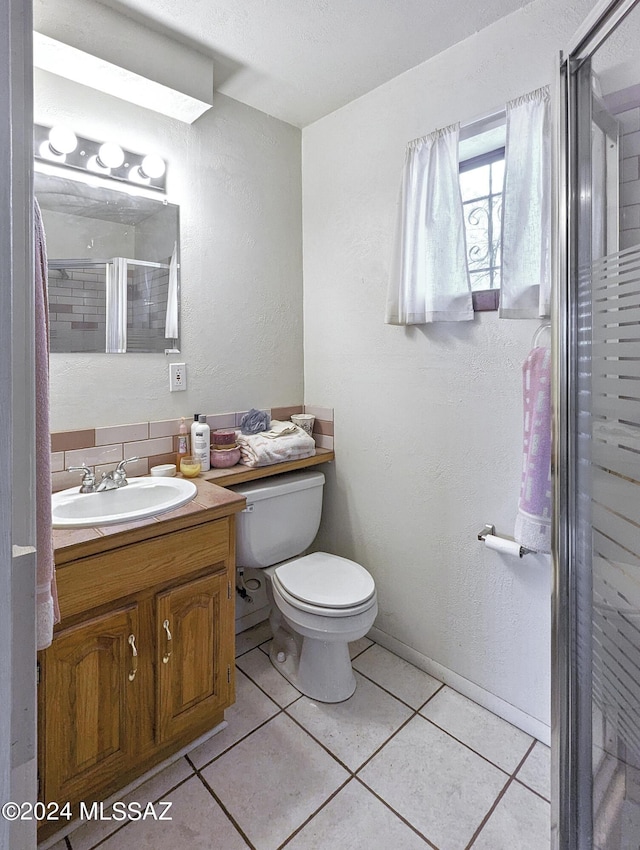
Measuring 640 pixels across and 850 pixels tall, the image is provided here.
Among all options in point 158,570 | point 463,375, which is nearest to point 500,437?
point 463,375

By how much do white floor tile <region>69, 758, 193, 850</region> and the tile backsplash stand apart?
0.97 meters

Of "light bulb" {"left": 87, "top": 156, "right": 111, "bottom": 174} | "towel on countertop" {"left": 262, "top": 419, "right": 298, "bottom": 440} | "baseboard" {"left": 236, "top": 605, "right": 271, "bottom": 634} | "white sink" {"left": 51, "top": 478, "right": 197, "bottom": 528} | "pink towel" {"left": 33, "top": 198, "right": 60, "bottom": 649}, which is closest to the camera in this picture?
"pink towel" {"left": 33, "top": 198, "right": 60, "bottom": 649}

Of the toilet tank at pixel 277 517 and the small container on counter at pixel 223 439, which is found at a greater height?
the small container on counter at pixel 223 439

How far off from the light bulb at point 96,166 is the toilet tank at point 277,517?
1265 millimetres

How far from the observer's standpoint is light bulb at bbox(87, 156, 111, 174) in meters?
1.58

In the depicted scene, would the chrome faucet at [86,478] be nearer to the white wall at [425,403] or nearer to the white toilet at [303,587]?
the white toilet at [303,587]

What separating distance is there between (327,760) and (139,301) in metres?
1.74

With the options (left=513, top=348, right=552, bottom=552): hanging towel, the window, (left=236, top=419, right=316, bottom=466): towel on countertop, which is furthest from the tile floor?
the window

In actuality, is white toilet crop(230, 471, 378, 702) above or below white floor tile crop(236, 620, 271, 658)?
above

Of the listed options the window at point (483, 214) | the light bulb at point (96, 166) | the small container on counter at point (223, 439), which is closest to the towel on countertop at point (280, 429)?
the small container on counter at point (223, 439)

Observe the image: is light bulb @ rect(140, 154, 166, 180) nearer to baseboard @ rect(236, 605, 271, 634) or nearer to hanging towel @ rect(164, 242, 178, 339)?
hanging towel @ rect(164, 242, 178, 339)

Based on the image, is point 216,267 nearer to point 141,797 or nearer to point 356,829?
point 141,797

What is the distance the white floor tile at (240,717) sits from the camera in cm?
148

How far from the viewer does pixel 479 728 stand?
160cm
